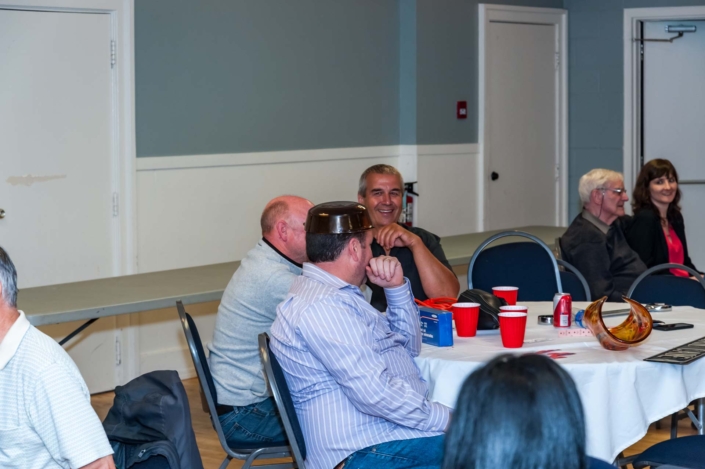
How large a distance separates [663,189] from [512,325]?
255 cm

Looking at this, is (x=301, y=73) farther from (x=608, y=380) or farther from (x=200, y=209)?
(x=608, y=380)

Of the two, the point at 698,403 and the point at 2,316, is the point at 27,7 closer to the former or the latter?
the point at 2,316

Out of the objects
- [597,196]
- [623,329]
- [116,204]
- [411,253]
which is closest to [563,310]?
[623,329]

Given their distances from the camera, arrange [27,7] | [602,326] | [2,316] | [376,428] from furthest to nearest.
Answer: [27,7] → [602,326] → [376,428] → [2,316]

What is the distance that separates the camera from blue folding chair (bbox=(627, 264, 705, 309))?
3.64 m

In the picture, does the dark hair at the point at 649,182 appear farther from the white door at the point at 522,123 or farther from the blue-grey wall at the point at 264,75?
the white door at the point at 522,123

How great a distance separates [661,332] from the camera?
301cm

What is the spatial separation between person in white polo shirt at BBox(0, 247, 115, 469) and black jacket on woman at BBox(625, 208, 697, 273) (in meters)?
3.55

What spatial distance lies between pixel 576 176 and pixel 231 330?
5294mm

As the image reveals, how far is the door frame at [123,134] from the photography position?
4.99 metres

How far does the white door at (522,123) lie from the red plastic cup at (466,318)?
13.9 feet

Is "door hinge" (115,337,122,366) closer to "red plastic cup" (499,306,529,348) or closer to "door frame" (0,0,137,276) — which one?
"door frame" (0,0,137,276)

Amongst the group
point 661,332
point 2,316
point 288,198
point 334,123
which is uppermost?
point 334,123

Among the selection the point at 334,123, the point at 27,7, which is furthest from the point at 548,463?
the point at 334,123
